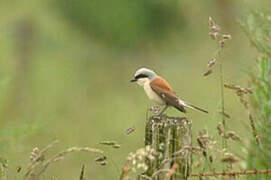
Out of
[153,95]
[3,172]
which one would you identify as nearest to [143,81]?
[153,95]

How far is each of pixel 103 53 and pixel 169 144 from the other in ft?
46.7

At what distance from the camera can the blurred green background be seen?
1291 cm

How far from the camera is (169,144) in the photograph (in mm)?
2926

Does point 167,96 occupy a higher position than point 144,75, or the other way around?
point 144,75

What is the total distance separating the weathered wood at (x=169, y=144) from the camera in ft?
9.55

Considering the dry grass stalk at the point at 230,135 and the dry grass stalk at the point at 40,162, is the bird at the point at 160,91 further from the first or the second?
the dry grass stalk at the point at 40,162

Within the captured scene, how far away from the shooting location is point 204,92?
42.0 ft

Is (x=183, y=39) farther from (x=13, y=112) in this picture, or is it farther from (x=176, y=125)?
(x=176, y=125)

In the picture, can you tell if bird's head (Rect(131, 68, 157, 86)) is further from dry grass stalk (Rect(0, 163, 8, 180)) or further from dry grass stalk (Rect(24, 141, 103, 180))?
dry grass stalk (Rect(24, 141, 103, 180))

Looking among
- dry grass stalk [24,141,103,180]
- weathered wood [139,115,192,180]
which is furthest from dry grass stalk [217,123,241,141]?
dry grass stalk [24,141,103,180]

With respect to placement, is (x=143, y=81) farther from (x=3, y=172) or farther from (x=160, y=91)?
(x=3, y=172)

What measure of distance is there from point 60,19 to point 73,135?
6.35m

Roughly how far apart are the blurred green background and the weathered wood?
8.66 metres

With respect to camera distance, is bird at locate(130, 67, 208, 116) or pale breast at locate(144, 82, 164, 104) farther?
pale breast at locate(144, 82, 164, 104)
